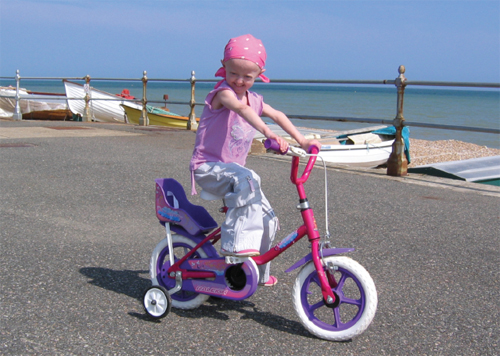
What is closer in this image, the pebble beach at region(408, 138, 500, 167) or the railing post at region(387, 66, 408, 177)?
the railing post at region(387, 66, 408, 177)

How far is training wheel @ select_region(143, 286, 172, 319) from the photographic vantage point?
9.75 feet

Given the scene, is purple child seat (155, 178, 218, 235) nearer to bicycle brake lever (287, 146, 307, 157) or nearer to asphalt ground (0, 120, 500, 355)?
asphalt ground (0, 120, 500, 355)

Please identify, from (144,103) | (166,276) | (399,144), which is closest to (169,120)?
(144,103)

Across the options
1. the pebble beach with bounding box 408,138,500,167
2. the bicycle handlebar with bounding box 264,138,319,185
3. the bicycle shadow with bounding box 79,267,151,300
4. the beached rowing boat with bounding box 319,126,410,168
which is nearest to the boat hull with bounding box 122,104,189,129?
the beached rowing boat with bounding box 319,126,410,168

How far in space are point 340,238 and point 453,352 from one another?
1896 mm

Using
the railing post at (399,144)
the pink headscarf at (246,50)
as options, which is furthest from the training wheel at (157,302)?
the railing post at (399,144)

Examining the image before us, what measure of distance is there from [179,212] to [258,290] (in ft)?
2.39

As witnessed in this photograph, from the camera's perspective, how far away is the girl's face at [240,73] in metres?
2.81

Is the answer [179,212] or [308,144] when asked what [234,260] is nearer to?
[179,212]

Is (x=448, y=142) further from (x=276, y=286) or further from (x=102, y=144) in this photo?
(x=276, y=286)

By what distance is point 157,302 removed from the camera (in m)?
2.99

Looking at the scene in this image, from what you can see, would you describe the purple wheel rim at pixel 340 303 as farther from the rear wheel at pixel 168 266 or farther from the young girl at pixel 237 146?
the rear wheel at pixel 168 266

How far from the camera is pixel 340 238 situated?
4.53 m

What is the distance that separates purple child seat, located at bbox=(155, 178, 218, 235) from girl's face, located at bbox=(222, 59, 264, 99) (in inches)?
27.7
